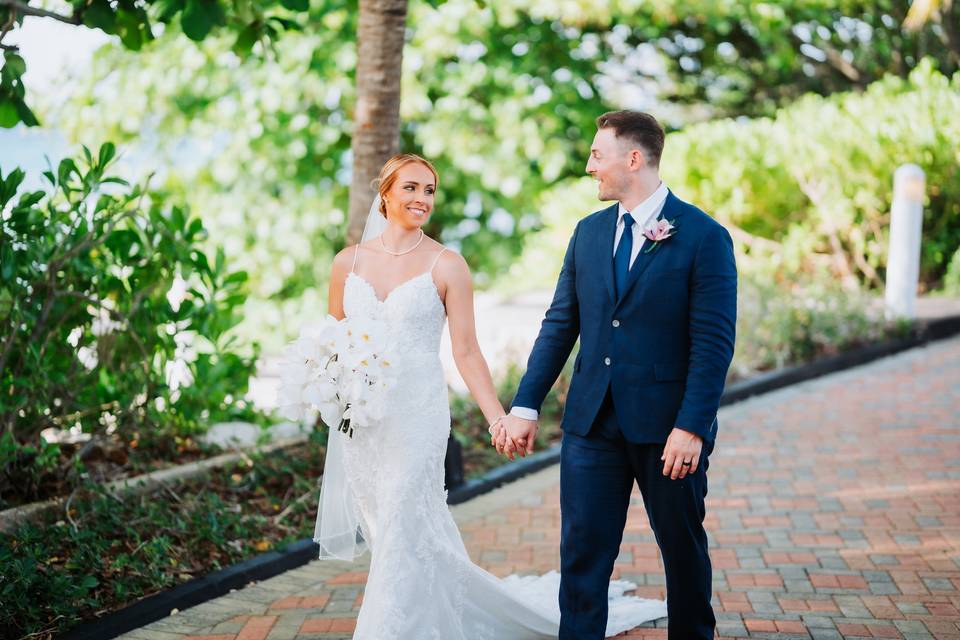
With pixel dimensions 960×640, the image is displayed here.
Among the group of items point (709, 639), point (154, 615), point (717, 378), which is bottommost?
point (154, 615)

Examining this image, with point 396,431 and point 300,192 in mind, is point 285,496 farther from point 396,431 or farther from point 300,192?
point 300,192

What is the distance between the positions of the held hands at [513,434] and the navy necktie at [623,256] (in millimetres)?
567

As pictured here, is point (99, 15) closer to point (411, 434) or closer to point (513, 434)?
point (411, 434)

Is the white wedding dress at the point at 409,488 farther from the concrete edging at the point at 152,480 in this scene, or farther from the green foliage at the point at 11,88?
the green foliage at the point at 11,88

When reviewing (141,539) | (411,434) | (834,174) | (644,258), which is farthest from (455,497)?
(834,174)

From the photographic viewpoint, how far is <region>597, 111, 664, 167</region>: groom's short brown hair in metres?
3.52

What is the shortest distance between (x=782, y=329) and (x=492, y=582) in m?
6.97

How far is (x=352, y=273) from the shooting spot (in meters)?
3.90

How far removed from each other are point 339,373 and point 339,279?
1.39ft

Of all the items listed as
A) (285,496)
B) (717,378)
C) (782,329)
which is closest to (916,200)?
(782,329)

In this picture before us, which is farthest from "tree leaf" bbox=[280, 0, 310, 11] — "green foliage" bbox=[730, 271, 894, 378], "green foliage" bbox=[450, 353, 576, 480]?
"green foliage" bbox=[730, 271, 894, 378]

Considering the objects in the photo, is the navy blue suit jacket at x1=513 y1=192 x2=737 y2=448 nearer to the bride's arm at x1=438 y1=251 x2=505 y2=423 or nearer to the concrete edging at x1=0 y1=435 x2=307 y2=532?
the bride's arm at x1=438 y1=251 x2=505 y2=423

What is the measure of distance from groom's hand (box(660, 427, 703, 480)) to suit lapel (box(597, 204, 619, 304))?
512mm

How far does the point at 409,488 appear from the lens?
378 centimetres
